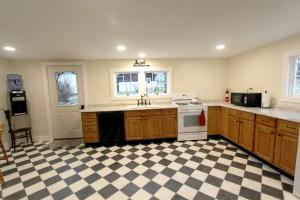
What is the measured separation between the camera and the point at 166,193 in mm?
2002

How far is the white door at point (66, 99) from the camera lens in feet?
13.4

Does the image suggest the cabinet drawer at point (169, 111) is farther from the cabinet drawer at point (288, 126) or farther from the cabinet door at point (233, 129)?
the cabinet drawer at point (288, 126)

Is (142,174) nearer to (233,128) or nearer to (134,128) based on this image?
(134,128)

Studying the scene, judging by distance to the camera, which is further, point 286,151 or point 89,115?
point 89,115

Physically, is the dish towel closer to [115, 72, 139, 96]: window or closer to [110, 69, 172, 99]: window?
[110, 69, 172, 99]: window

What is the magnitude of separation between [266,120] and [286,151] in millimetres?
514

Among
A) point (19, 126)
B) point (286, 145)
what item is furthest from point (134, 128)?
point (19, 126)

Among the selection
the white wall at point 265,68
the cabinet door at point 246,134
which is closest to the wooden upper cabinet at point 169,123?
the cabinet door at point 246,134

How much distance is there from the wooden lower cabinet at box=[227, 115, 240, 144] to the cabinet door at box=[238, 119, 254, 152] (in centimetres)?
11

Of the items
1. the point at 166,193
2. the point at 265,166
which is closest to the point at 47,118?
the point at 166,193

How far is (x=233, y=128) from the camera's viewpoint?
3.38 m

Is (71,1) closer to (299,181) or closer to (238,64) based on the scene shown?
(299,181)

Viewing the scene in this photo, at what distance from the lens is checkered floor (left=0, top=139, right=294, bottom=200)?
2.02m

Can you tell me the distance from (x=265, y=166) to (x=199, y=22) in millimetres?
2528
